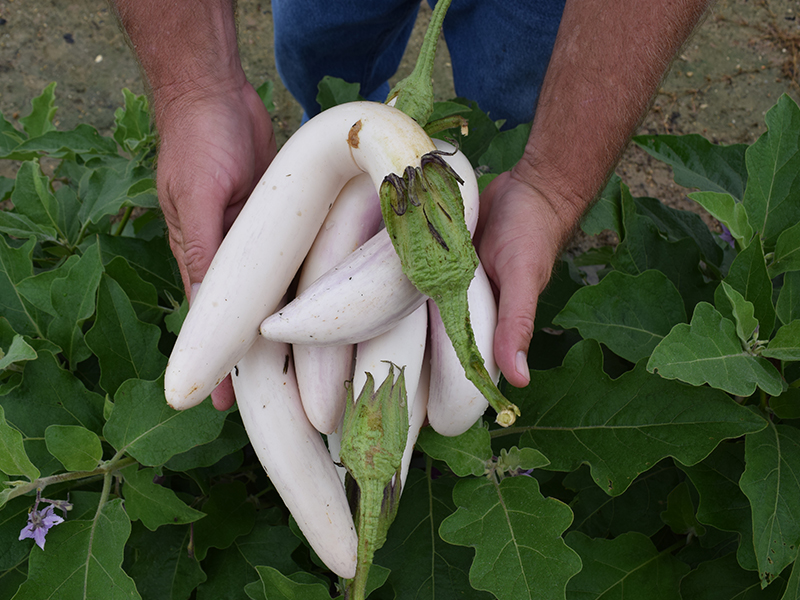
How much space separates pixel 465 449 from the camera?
3.10 feet

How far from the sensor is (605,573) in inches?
42.9

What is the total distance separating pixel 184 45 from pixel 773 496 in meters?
1.25

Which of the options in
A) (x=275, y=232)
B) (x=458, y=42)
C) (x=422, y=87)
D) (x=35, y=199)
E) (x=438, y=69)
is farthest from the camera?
(x=438, y=69)

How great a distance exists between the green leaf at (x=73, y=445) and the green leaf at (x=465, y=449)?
0.47 metres

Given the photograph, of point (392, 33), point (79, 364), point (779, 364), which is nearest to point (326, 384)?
point (79, 364)

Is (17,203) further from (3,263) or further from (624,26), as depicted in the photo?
(624,26)

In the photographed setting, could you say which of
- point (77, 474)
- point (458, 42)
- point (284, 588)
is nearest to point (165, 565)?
point (77, 474)

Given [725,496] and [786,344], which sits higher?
[786,344]

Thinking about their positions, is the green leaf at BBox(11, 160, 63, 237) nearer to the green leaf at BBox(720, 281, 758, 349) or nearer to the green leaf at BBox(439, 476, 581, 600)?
the green leaf at BBox(439, 476, 581, 600)

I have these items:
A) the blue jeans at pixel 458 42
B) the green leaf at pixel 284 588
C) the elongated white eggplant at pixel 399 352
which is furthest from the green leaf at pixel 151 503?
the blue jeans at pixel 458 42

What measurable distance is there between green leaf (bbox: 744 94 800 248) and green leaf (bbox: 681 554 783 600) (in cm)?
57

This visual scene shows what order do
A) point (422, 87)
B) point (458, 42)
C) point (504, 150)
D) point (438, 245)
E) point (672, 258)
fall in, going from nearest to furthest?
1. point (438, 245)
2. point (422, 87)
3. point (672, 258)
4. point (504, 150)
5. point (458, 42)

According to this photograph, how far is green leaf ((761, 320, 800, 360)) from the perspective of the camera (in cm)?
93

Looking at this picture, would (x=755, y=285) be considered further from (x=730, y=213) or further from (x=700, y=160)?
(x=700, y=160)
